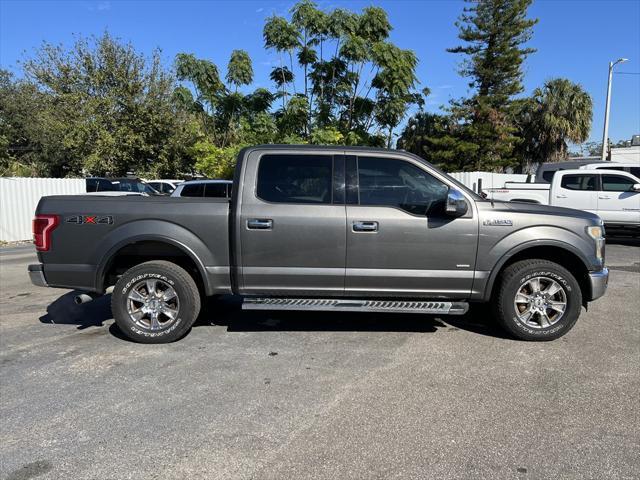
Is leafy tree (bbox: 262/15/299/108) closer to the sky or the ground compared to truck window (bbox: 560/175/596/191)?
closer to the sky

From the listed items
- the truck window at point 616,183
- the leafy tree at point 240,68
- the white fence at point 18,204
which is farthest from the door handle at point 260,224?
the leafy tree at point 240,68

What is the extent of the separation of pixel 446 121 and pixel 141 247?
2803 cm

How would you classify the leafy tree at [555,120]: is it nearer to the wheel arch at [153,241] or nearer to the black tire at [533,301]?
the black tire at [533,301]

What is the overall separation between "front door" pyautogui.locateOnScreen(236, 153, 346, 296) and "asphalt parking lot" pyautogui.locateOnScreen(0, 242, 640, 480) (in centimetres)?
68

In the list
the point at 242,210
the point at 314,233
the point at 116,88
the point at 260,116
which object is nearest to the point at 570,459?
the point at 314,233

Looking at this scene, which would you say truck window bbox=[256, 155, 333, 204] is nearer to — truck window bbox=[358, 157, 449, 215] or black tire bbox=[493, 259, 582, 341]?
truck window bbox=[358, 157, 449, 215]

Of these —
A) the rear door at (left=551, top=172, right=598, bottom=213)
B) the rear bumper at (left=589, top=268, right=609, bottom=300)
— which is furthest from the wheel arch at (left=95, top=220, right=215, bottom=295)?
the rear door at (left=551, top=172, right=598, bottom=213)

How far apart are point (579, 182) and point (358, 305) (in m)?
10.2

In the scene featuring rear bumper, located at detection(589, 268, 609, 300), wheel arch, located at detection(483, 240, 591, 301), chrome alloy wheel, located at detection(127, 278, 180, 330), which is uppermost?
wheel arch, located at detection(483, 240, 591, 301)

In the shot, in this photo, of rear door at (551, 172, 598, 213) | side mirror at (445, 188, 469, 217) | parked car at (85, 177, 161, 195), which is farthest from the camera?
parked car at (85, 177, 161, 195)

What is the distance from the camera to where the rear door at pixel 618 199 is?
11836 mm

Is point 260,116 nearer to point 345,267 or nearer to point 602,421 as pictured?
point 345,267

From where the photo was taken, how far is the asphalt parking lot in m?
2.88

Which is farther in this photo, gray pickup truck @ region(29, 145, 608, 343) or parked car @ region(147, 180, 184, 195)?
parked car @ region(147, 180, 184, 195)
